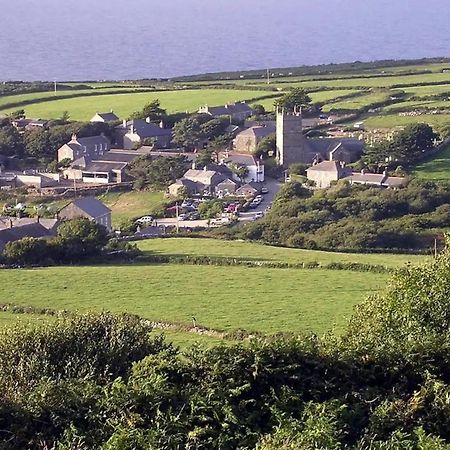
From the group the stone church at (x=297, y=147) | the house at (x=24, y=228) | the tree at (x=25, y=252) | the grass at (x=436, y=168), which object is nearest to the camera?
the tree at (x=25, y=252)

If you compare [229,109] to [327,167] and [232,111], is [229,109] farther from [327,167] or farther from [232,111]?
[327,167]

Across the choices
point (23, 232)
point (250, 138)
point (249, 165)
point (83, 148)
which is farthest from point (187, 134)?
point (23, 232)

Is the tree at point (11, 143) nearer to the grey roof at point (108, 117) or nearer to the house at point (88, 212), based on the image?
the grey roof at point (108, 117)

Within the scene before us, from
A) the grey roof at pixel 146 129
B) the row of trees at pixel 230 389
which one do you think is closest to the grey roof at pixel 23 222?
the row of trees at pixel 230 389

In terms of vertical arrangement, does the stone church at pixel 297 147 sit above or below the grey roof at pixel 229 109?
below

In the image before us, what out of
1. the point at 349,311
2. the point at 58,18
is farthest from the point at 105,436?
the point at 58,18

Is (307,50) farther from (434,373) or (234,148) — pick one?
(434,373)
